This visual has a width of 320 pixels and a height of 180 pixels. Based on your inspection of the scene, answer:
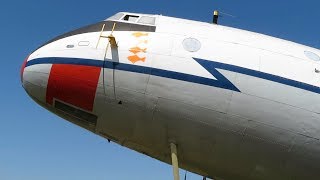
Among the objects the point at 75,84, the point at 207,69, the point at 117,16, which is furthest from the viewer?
the point at 117,16

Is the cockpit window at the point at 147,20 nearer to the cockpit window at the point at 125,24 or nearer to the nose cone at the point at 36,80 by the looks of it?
the cockpit window at the point at 125,24

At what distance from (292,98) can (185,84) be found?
276 cm

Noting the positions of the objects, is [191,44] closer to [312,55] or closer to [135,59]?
[135,59]

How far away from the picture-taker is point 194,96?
11609mm

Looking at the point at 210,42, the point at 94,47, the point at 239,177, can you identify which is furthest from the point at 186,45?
the point at 239,177

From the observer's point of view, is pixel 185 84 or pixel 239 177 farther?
pixel 239 177

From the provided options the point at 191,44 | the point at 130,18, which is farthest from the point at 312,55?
the point at 130,18

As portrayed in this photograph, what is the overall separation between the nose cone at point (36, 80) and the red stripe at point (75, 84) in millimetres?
179

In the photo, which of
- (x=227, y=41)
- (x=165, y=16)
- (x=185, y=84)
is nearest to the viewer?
(x=185, y=84)

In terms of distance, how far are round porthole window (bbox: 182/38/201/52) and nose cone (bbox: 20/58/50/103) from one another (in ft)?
12.0

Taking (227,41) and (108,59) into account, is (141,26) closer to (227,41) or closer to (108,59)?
(108,59)

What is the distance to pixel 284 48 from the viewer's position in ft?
42.3

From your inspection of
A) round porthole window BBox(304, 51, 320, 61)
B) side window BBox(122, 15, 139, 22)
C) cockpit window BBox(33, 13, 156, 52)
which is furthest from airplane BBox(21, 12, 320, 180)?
side window BBox(122, 15, 139, 22)

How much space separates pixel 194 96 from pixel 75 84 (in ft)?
10.1
